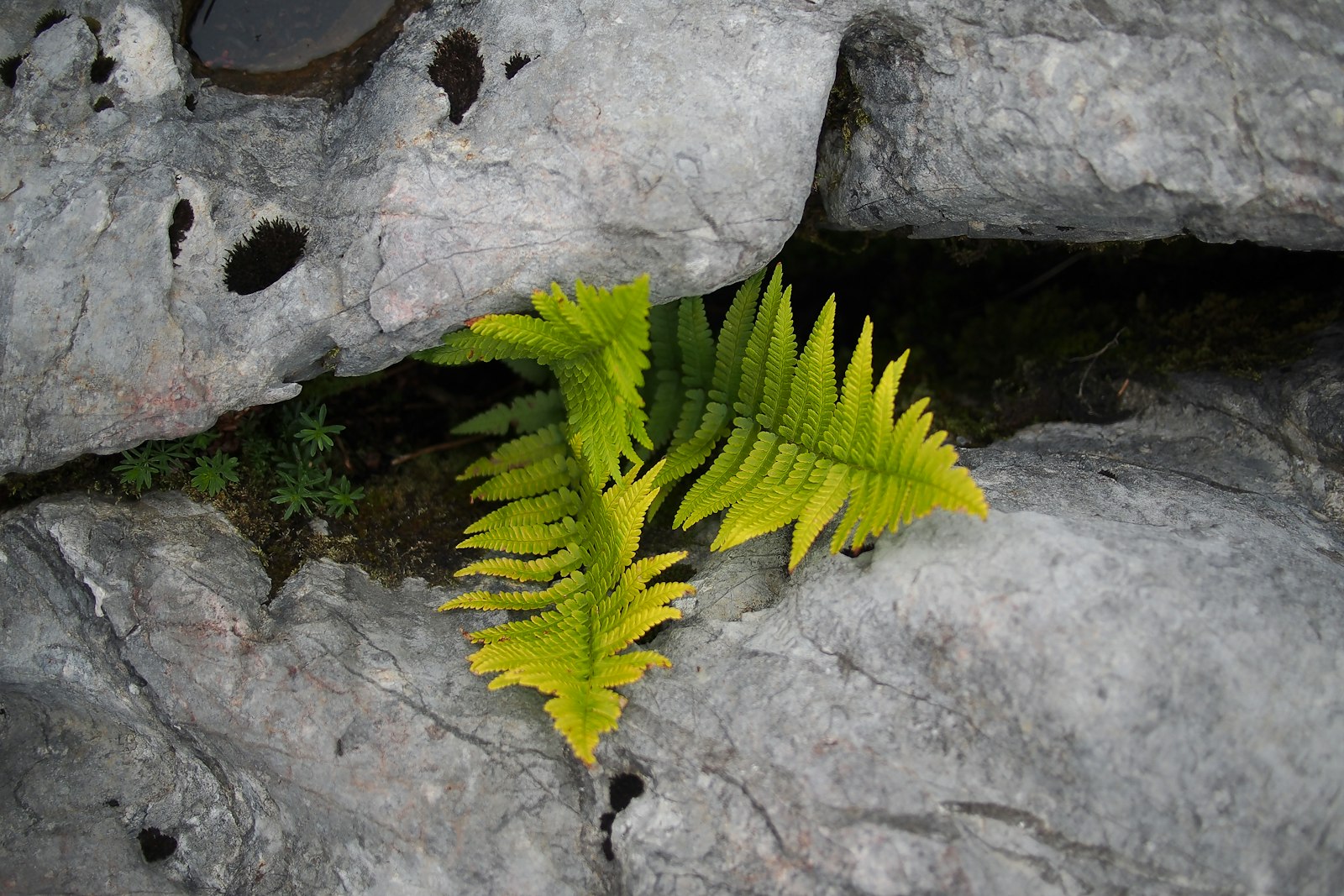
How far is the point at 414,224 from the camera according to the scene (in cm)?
365

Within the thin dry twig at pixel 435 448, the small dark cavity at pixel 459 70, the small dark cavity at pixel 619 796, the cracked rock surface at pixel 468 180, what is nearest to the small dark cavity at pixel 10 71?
the cracked rock surface at pixel 468 180

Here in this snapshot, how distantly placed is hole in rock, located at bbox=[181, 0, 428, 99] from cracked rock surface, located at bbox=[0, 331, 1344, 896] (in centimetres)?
195

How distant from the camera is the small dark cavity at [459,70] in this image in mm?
3746

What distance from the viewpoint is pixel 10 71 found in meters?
3.72

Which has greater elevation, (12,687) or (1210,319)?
(1210,319)

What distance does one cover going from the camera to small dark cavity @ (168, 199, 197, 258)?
370 centimetres

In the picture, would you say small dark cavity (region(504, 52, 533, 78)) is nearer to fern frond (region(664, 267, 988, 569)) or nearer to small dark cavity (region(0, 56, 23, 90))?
fern frond (region(664, 267, 988, 569))

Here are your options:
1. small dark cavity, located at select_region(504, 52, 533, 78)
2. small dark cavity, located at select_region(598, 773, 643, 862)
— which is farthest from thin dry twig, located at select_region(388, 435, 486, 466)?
small dark cavity, located at select_region(598, 773, 643, 862)

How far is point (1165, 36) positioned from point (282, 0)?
145 inches

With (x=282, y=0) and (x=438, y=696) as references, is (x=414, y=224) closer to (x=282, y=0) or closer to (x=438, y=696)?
(x=282, y=0)

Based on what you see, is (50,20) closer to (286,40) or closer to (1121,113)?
(286,40)

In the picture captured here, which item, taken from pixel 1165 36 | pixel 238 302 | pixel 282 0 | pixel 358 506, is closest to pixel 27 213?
pixel 238 302

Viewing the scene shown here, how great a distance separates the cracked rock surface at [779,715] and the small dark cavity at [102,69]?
1.79 meters

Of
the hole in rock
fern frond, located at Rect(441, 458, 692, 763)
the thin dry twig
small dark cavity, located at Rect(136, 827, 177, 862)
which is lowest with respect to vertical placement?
small dark cavity, located at Rect(136, 827, 177, 862)
